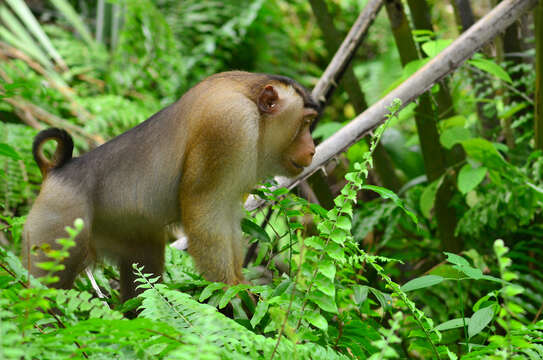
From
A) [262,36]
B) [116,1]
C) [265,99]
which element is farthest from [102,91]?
Answer: [265,99]

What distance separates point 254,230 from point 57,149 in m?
1.43

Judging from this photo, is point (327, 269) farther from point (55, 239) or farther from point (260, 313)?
point (55, 239)

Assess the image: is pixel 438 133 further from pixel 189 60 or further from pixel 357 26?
pixel 189 60

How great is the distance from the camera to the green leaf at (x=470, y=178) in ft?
13.9

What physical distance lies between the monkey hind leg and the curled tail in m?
0.38

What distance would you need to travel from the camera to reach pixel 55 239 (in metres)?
3.09

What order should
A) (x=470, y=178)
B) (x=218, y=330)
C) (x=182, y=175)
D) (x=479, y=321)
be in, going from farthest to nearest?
1. (x=470, y=178)
2. (x=182, y=175)
3. (x=479, y=321)
4. (x=218, y=330)

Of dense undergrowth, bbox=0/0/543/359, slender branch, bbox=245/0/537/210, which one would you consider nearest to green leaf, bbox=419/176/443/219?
dense undergrowth, bbox=0/0/543/359

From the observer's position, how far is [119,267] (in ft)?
11.9

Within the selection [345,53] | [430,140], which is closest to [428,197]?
[430,140]

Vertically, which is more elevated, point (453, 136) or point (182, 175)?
point (182, 175)

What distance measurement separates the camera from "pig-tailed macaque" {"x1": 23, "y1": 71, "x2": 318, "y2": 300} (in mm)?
3225

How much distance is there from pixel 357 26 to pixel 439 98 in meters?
1.12

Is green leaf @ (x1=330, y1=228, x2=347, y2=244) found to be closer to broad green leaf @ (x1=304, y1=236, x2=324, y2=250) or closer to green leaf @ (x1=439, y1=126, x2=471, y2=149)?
broad green leaf @ (x1=304, y1=236, x2=324, y2=250)
